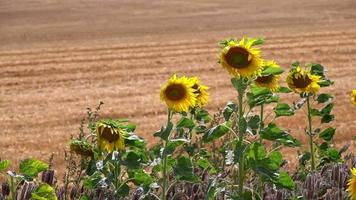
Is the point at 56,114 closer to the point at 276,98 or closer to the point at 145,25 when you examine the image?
the point at 276,98

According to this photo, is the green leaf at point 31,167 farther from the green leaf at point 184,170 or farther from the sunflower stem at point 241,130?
the sunflower stem at point 241,130

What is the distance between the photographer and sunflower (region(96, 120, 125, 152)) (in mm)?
2668

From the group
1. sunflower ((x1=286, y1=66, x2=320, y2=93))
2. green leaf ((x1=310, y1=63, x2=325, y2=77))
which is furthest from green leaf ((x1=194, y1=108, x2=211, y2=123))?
green leaf ((x1=310, y1=63, x2=325, y2=77))

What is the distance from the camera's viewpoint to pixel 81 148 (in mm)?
2797

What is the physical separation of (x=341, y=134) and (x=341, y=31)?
1260 centimetres

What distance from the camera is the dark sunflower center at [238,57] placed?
9.04 feet

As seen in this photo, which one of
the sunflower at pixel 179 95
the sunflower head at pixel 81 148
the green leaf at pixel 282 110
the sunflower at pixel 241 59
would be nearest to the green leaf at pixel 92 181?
the sunflower head at pixel 81 148

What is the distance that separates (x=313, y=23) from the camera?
80.6 ft

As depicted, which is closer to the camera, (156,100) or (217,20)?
(156,100)

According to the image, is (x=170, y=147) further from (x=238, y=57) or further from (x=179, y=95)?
(x=238, y=57)

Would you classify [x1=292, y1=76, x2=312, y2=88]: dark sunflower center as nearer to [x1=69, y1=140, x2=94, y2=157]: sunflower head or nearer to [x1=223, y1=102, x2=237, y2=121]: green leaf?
[x1=223, y1=102, x2=237, y2=121]: green leaf

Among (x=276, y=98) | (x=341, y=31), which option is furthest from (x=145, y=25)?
(x=276, y=98)

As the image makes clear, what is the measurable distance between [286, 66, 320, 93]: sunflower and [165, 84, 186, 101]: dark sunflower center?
2.84ft

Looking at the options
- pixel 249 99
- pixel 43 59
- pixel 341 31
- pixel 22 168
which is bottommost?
pixel 22 168
